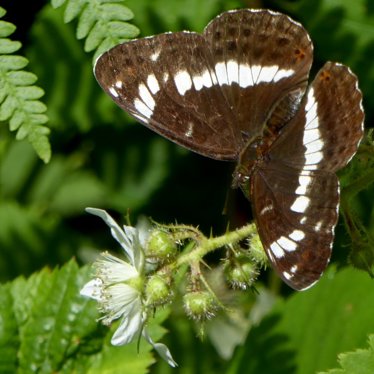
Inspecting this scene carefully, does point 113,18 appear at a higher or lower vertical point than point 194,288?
higher

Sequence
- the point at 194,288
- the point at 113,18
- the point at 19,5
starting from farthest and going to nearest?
1. the point at 19,5
2. the point at 113,18
3. the point at 194,288

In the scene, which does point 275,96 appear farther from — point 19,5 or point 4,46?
point 19,5

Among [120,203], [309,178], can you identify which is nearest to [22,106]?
[309,178]

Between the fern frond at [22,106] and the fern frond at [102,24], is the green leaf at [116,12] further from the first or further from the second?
the fern frond at [22,106]

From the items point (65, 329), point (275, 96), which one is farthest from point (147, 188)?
point (275, 96)

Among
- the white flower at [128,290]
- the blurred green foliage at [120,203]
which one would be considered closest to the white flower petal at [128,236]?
the white flower at [128,290]

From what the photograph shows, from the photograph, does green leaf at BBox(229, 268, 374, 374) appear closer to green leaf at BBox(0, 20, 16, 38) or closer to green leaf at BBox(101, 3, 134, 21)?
green leaf at BBox(101, 3, 134, 21)
